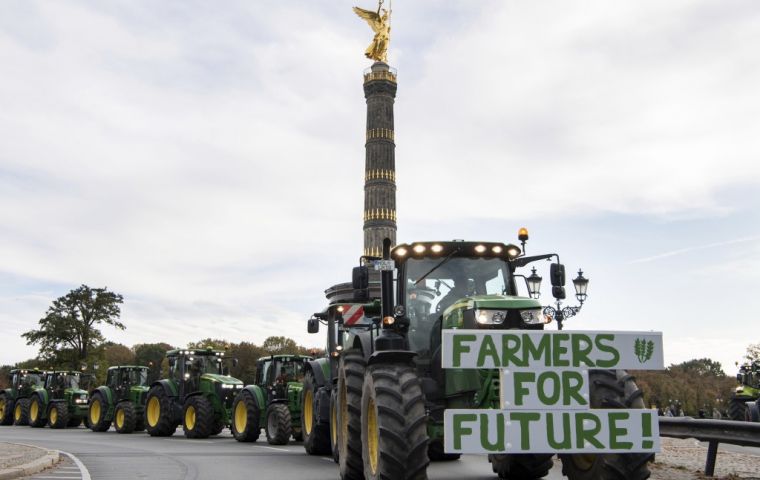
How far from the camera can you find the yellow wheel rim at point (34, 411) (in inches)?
1149

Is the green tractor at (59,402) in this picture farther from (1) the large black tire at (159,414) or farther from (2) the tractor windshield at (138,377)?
(1) the large black tire at (159,414)

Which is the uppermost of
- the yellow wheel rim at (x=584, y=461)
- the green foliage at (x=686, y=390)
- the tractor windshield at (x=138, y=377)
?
the tractor windshield at (x=138, y=377)

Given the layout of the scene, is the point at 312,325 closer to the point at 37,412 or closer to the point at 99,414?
the point at 99,414

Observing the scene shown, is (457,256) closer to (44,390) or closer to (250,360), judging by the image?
(44,390)

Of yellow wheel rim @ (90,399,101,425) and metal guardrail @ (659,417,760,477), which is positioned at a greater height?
metal guardrail @ (659,417,760,477)

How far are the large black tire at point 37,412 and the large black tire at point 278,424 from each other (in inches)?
634

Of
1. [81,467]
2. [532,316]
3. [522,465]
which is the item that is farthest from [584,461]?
[81,467]

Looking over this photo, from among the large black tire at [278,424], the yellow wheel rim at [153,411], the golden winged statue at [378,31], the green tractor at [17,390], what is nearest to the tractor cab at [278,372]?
the large black tire at [278,424]

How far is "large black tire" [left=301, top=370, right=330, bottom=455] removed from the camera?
13.4 metres

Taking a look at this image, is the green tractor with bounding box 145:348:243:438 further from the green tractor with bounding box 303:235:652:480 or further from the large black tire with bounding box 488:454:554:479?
the large black tire with bounding box 488:454:554:479

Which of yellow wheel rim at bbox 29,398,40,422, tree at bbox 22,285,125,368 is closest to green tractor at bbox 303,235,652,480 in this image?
yellow wheel rim at bbox 29,398,40,422

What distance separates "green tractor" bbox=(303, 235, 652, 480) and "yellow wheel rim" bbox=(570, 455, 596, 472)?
0.01 m

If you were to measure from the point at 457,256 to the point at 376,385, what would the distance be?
82.7 inches

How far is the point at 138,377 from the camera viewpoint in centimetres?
2553
